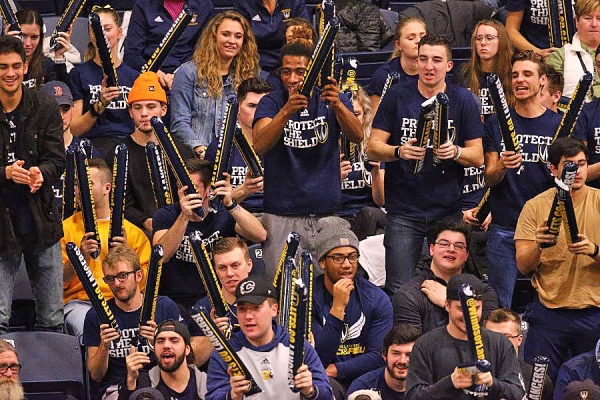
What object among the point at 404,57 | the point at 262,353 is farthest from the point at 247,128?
the point at 262,353

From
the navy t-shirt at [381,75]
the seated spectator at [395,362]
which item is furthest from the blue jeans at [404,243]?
the navy t-shirt at [381,75]

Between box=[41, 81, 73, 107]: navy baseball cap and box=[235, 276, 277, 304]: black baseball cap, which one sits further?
box=[41, 81, 73, 107]: navy baseball cap

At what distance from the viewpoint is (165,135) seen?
8.46 metres

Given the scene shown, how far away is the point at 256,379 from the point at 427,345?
85cm

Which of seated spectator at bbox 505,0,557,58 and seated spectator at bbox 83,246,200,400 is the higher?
seated spectator at bbox 505,0,557,58

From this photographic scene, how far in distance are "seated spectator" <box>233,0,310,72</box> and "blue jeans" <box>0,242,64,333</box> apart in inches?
117

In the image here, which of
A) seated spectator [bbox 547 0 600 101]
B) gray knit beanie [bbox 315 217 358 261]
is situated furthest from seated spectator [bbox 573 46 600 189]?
gray knit beanie [bbox 315 217 358 261]

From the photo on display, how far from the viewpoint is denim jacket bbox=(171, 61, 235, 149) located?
10117mm

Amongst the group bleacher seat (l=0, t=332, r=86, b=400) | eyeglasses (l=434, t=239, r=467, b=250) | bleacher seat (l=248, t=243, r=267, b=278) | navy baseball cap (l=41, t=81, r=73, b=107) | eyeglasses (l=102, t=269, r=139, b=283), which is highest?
navy baseball cap (l=41, t=81, r=73, b=107)

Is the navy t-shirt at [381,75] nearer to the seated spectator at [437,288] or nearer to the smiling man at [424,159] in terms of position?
the smiling man at [424,159]

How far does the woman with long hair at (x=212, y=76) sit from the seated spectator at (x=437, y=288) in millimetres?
2143

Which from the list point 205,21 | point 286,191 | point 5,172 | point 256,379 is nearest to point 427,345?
point 256,379

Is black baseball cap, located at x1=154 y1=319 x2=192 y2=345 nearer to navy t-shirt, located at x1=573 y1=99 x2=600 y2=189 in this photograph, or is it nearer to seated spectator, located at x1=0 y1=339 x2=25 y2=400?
seated spectator, located at x1=0 y1=339 x2=25 y2=400

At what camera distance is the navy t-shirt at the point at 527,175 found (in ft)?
29.8
